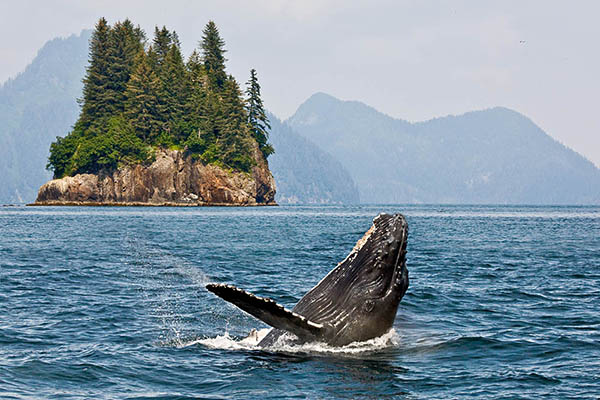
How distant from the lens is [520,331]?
1285cm

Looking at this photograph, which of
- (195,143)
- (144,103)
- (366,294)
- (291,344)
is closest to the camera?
(366,294)

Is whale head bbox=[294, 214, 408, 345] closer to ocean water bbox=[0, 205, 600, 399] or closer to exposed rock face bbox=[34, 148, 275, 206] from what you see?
ocean water bbox=[0, 205, 600, 399]

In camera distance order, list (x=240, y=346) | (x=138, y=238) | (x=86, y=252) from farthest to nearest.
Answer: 1. (x=138, y=238)
2. (x=86, y=252)
3. (x=240, y=346)

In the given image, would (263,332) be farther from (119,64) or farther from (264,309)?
(119,64)

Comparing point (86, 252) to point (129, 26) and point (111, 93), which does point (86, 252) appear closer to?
point (111, 93)

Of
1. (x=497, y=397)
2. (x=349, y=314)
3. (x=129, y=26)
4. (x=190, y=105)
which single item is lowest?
(x=497, y=397)

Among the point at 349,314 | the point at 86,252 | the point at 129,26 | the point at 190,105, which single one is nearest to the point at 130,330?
the point at 349,314

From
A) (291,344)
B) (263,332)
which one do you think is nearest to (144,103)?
(263,332)

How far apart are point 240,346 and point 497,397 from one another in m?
4.63

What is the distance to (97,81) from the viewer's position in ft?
392

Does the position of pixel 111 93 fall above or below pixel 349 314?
above

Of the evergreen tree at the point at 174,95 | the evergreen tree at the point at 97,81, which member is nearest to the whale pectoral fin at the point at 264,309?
the evergreen tree at the point at 174,95

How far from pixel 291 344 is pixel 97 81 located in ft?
386

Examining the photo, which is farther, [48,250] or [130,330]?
[48,250]
